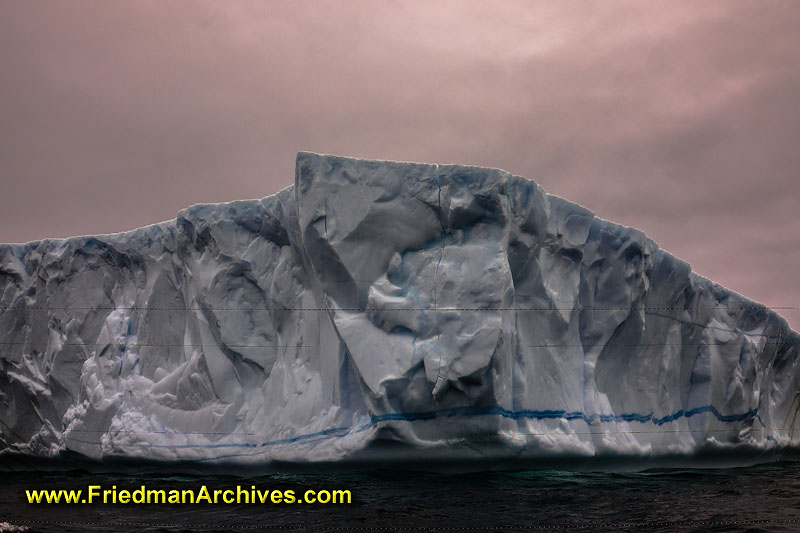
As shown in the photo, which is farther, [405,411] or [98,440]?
[98,440]

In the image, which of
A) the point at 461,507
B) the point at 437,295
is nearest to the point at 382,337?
the point at 437,295

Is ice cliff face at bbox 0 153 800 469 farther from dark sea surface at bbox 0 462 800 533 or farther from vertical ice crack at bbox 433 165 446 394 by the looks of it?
dark sea surface at bbox 0 462 800 533

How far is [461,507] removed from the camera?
6.36 metres

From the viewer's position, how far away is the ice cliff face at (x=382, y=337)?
7.44m

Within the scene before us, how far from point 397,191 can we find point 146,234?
15.5 feet

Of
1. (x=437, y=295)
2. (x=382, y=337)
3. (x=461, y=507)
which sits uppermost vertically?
(x=437, y=295)

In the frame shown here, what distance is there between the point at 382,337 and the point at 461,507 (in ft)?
6.44

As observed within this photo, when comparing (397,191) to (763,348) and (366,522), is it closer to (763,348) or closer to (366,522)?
(366,522)

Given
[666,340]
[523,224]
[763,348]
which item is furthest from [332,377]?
[763,348]

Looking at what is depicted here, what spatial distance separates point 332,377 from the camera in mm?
8195

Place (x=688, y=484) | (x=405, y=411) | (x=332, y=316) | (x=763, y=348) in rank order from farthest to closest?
(x=763, y=348)
(x=688, y=484)
(x=332, y=316)
(x=405, y=411)

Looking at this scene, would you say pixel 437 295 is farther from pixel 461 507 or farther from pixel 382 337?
pixel 461 507

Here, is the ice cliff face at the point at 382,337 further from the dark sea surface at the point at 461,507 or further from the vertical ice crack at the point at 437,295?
the dark sea surface at the point at 461,507

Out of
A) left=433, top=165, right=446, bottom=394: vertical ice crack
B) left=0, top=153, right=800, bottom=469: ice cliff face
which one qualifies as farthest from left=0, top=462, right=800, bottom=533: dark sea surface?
left=433, top=165, right=446, bottom=394: vertical ice crack
